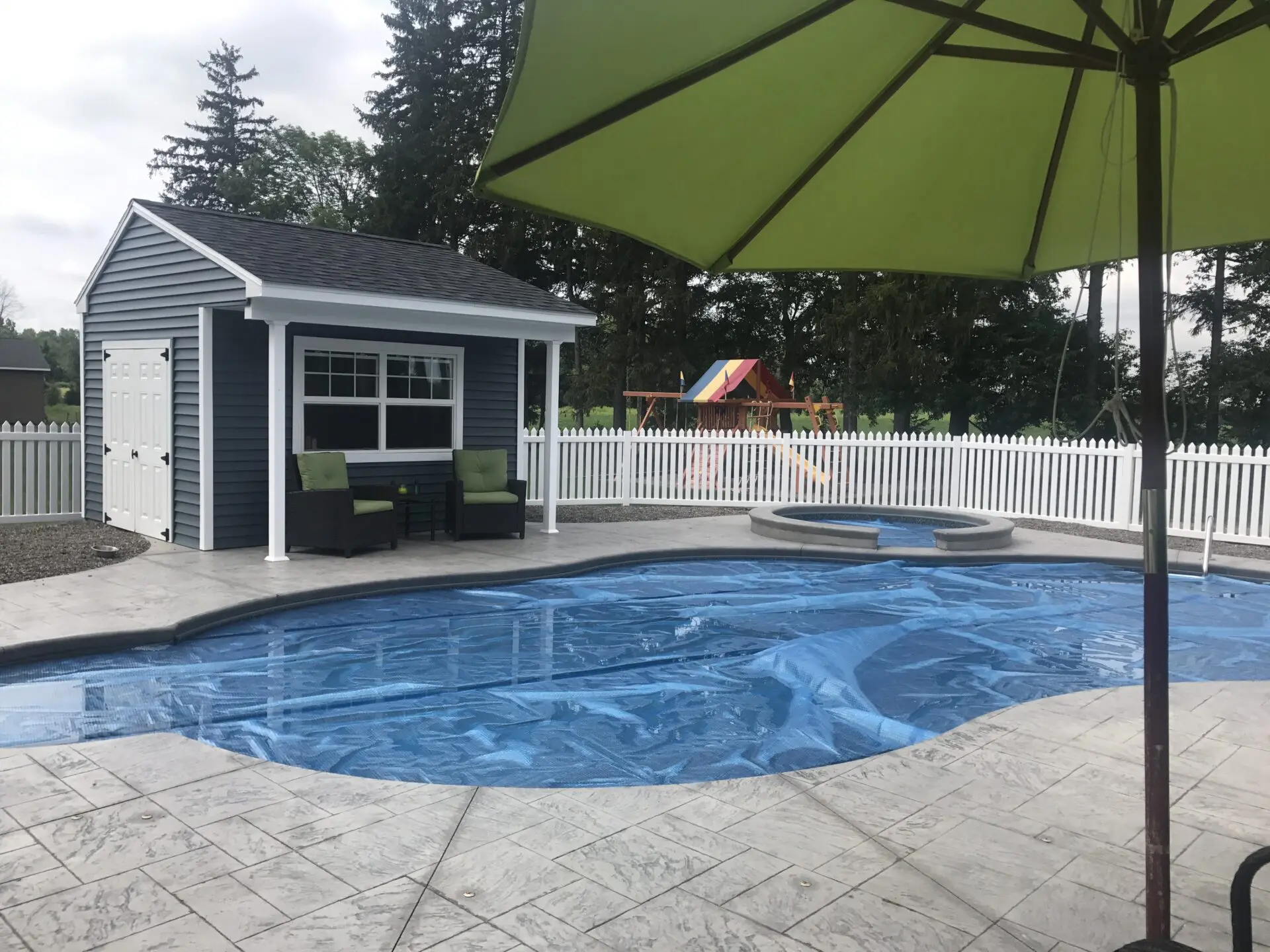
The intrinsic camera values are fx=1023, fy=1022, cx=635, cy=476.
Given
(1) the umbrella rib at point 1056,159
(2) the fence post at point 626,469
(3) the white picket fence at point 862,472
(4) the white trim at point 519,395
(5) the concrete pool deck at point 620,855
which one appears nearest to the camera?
(5) the concrete pool deck at point 620,855

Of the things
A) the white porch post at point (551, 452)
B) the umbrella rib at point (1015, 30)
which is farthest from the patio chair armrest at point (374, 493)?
the umbrella rib at point (1015, 30)

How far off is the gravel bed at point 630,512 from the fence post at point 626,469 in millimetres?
192

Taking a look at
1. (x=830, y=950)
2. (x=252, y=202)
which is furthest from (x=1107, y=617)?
(x=252, y=202)

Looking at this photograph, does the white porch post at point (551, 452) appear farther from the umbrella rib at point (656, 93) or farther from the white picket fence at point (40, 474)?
the umbrella rib at point (656, 93)

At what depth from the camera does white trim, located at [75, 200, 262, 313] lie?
8.95 metres

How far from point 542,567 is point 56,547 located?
4560 mm

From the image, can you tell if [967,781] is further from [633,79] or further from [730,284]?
[730,284]

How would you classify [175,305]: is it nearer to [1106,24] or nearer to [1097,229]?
[1097,229]

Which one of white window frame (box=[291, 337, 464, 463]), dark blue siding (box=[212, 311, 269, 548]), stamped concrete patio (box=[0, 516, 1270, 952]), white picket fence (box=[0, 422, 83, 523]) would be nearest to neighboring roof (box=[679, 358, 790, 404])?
white window frame (box=[291, 337, 464, 463])

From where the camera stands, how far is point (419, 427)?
11.4 metres

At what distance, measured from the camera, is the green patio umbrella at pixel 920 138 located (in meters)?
2.30

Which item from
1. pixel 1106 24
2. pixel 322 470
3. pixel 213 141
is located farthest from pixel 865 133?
pixel 213 141

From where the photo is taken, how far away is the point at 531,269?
28.4 meters

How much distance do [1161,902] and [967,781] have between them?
Answer: 1891 millimetres
